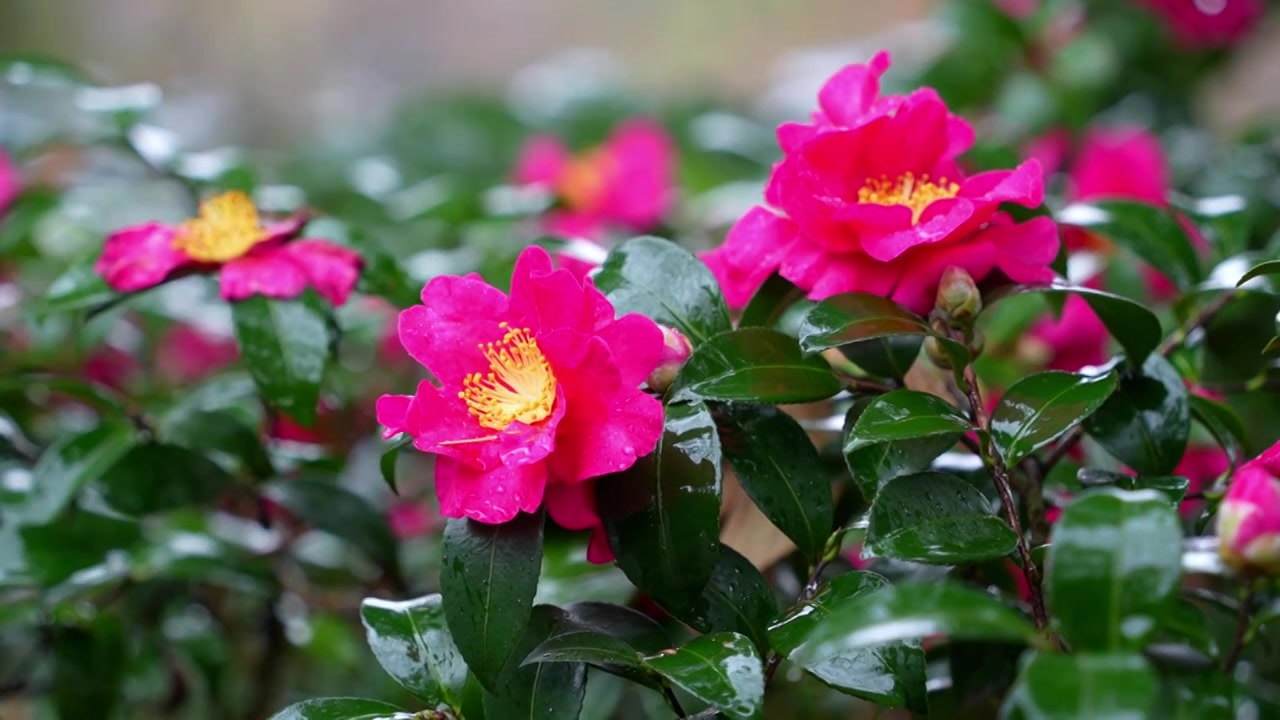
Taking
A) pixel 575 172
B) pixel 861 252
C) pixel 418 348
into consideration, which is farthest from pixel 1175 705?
pixel 575 172

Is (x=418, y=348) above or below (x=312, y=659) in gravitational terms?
above

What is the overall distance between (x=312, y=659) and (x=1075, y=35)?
1163 millimetres

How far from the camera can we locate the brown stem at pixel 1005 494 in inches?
19.1

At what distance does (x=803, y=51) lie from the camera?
113 inches

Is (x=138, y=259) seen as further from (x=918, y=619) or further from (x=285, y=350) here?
(x=918, y=619)

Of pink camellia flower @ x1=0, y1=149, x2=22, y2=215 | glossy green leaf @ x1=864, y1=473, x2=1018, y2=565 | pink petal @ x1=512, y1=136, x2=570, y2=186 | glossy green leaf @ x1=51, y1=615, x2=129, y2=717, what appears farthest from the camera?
pink petal @ x1=512, y1=136, x2=570, y2=186

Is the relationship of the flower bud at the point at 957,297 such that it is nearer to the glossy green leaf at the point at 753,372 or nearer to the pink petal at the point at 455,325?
the glossy green leaf at the point at 753,372

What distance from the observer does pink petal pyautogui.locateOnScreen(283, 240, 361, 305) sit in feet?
2.27

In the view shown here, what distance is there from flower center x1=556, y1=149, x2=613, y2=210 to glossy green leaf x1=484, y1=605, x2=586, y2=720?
2.69 feet

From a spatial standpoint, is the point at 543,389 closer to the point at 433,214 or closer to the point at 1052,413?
the point at 1052,413

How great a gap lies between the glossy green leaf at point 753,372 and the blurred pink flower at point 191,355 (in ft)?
2.72

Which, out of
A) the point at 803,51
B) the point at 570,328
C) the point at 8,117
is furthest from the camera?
the point at 803,51

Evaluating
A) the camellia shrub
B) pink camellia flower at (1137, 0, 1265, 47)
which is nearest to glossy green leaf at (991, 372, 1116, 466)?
the camellia shrub

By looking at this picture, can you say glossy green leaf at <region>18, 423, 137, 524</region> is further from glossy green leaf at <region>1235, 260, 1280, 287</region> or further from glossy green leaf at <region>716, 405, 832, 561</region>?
glossy green leaf at <region>1235, 260, 1280, 287</region>
